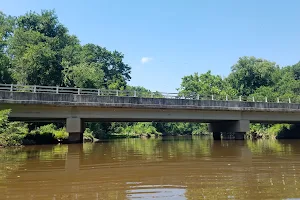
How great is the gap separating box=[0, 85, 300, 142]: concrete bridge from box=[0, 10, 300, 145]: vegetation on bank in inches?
72.2

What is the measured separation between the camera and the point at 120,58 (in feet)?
263

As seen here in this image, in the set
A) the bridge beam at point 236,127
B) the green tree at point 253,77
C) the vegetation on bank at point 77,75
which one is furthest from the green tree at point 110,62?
the bridge beam at point 236,127

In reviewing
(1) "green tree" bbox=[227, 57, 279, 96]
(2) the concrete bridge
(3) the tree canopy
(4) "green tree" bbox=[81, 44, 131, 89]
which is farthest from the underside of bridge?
(4) "green tree" bbox=[81, 44, 131, 89]

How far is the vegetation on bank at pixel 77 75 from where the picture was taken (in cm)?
3650

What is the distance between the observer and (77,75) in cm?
3881

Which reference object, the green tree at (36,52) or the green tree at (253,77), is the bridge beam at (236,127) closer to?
the green tree at (36,52)

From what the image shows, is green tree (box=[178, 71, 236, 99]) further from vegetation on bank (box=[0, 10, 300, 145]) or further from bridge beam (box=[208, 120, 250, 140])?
bridge beam (box=[208, 120, 250, 140])

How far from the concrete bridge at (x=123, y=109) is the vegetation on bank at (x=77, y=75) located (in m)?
1.83

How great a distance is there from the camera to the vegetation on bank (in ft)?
120

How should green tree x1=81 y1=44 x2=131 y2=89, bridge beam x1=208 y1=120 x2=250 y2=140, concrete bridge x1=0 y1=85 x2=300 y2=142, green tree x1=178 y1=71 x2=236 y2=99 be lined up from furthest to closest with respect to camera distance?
green tree x1=81 y1=44 x2=131 y2=89, green tree x1=178 y1=71 x2=236 y2=99, bridge beam x1=208 y1=120 x2=250 y2=140, concrete bridge x1=0 y1=85 x2=300 y2=142

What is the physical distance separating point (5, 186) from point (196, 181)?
4.95 metres

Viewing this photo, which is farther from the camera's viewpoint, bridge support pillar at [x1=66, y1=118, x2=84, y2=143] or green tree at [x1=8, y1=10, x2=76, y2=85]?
green tree at [x1=8, y1=10, x2=76, y2=85]

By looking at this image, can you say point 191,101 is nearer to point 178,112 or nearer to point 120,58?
point 178,112

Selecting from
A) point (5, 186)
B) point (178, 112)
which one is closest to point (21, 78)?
point (178, 112)
